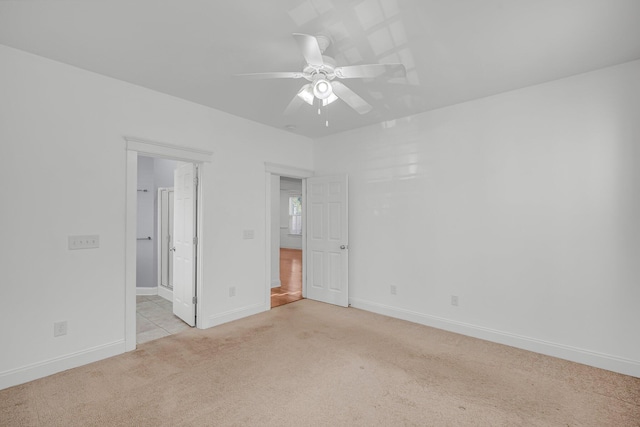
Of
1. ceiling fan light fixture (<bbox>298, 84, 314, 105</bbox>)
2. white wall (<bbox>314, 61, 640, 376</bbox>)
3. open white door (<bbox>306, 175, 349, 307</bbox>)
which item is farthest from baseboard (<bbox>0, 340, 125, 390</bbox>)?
white wall (<bbox>314, 61, 640, 376</bbox>)

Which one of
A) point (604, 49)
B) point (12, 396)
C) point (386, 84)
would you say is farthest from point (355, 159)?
point (12, 396)

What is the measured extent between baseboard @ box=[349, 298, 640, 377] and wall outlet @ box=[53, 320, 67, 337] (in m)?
3.54

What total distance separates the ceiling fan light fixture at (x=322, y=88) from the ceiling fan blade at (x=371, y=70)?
4.7 inches

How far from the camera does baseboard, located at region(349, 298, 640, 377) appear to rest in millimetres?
2682

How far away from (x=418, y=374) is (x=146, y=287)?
480 cm

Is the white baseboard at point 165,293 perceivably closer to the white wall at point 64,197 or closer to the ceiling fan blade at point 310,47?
the white wall at point 64,197

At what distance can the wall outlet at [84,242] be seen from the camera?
8.90 feet

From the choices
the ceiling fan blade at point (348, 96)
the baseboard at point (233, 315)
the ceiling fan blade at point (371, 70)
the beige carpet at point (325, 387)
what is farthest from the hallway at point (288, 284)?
the ceiling fan blade at point (371, 70)

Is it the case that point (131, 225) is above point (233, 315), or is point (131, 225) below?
above

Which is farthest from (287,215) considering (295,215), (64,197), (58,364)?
(58,364)

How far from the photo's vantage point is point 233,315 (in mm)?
3982

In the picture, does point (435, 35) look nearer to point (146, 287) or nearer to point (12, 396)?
point (12, 396)

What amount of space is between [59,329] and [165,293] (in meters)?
2.52

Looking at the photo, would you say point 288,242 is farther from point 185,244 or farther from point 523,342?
point 523,342
